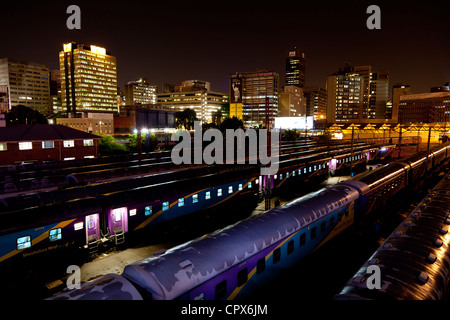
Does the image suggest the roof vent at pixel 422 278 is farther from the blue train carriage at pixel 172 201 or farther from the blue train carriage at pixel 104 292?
the blue train carriage at pixel 172 201

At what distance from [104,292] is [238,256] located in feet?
15.0

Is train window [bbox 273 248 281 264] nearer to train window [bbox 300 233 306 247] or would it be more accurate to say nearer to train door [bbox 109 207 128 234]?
train window [bbox 300 233 306 247]

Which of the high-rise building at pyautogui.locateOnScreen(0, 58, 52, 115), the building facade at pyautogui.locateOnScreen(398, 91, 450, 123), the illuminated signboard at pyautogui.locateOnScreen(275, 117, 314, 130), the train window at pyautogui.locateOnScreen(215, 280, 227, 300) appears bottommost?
the train window at pyautogui.locateOnScreen(215, 280, 227, 300)

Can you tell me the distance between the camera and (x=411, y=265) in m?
9.90

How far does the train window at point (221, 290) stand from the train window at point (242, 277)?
76 cm

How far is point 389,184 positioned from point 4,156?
43.5 m

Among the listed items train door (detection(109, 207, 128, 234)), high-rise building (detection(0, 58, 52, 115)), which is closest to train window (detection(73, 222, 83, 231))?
train door (detection(109, 207, 128, 234))

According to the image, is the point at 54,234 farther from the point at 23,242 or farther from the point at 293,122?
the point at 293,122

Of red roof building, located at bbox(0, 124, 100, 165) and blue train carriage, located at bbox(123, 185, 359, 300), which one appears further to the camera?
red roof building, located at bbox(0, 124, 100, 165)

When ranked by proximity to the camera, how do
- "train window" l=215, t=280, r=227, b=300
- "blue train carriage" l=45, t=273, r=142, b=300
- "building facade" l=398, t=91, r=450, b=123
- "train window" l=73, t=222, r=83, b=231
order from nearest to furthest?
"blue train carriage" l=45, t=273, r=142, b=300, "train window" l=215, t=280, r=227, b=300, "train window" l=73, t=222, r=83, b=231, "building facade" l=398, t=91, r=450, b=123

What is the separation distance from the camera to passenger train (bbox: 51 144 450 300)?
8211 millimetres

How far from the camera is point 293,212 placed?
46.9 ft

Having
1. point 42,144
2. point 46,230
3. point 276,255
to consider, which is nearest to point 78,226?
point 46,230

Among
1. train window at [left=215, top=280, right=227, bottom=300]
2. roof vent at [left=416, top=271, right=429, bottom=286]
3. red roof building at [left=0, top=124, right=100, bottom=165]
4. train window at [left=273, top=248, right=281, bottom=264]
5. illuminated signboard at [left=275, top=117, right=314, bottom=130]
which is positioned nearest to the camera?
roof vent at [left=416, top=271, right=429, bottom=286]
